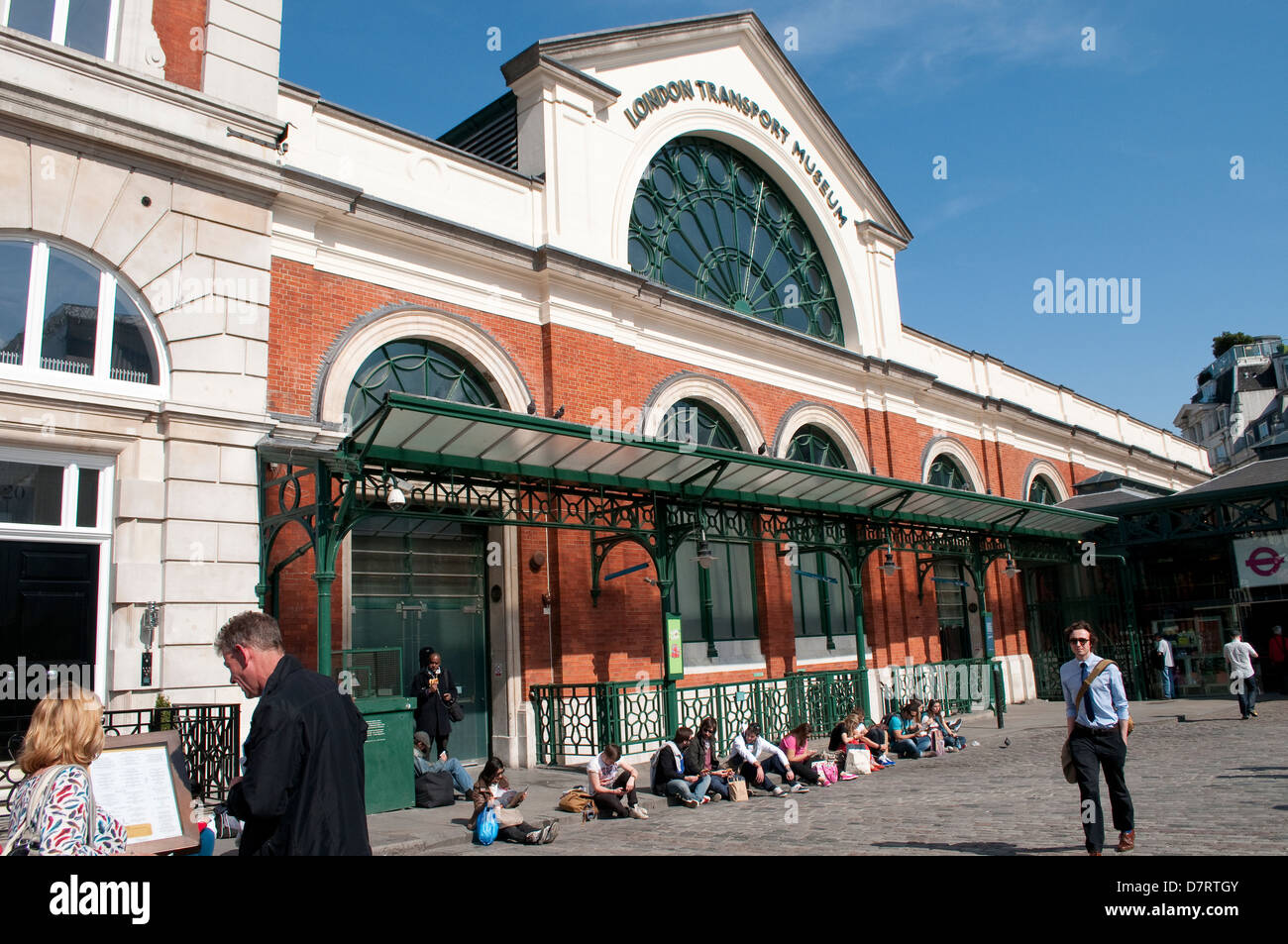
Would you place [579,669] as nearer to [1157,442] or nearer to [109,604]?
[109,604]

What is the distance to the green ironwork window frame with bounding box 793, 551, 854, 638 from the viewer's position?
821 inches

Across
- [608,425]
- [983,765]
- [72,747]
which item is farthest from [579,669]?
[72,747]

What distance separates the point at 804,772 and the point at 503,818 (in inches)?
195

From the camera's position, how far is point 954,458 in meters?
26.3

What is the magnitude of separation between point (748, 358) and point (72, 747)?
676 inches

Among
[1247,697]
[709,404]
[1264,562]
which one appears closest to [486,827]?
[709,404]

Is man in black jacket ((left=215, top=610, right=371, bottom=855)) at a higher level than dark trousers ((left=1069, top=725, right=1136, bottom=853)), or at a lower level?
higher

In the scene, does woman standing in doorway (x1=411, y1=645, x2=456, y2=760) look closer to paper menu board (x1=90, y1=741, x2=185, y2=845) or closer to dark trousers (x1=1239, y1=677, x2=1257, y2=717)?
paper menu board (x1=90, y1=741, x2=185, y2=845)

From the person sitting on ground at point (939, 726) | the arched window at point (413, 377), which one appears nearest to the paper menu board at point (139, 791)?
the arched window at point (413, 377)

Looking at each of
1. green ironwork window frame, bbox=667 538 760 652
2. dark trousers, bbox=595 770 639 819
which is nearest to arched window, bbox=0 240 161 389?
dark trousers, bbox=595 770 639 819

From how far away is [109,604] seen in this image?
10398 mm

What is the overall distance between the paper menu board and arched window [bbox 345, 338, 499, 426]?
348 inches
